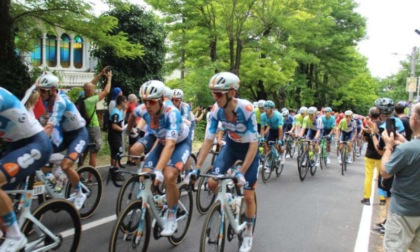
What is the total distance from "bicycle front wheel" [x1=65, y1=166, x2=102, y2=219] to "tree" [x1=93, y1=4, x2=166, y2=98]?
35.9 ft

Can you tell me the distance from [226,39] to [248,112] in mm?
17126

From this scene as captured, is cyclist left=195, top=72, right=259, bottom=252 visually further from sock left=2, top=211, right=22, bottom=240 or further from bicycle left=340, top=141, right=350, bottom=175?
bicycle left=340, top=141, right=350, bottom=175

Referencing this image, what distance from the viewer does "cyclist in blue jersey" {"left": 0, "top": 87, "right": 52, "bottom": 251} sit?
3211 mm

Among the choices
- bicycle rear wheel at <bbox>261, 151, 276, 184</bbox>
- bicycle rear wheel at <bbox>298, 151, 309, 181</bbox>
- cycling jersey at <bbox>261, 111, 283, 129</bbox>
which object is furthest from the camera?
bicycle rear wheel at <bbox>298, 151, 309, 181</bbox>

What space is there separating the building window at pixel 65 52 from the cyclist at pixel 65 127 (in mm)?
22826

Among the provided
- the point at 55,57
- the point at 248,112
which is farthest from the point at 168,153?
the point at 55,57

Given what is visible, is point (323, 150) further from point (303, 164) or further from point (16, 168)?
point (16, 168)

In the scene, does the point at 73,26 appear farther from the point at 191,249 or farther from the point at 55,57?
the point at 55,57

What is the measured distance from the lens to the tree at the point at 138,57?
16703mm

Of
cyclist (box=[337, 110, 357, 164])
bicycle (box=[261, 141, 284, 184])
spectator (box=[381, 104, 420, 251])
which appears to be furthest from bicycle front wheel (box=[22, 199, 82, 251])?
cyclist (box=[337, 110, 357, 164])

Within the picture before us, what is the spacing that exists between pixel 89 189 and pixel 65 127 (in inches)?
44.2

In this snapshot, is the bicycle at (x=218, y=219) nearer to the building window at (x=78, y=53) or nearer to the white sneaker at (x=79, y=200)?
the white sneaker at (x=79, y=200)

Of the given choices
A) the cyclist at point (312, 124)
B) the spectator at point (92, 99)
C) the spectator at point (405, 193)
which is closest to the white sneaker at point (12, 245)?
the spectator at point (405, 193)

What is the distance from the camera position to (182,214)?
5.09 m
